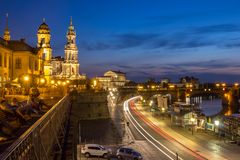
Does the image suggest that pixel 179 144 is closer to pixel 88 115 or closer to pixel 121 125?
pixel 121 125

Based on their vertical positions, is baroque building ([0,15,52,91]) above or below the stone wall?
above

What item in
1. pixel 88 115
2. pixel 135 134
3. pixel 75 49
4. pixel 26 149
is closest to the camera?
pixel 26 149

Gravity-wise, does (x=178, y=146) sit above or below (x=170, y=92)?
below

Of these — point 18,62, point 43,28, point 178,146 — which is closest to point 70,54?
point 43,28

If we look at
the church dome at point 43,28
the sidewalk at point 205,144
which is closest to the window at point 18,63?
the sidewalk at point 205,144

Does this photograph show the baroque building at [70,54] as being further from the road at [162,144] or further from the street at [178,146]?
the street at [178,146]

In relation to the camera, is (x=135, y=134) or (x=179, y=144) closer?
(x=179, y=144)

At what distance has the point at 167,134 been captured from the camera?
2112 inches

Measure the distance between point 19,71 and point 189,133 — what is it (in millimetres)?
29718

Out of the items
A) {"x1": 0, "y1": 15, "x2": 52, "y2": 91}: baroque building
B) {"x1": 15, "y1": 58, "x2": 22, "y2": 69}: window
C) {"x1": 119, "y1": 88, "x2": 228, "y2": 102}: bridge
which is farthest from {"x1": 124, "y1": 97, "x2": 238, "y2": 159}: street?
{"x1": 119, "y1": 88, "x2": 228, "y2": 102}: bridge

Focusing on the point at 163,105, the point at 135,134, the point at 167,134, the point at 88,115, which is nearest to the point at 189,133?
the point at 167,134

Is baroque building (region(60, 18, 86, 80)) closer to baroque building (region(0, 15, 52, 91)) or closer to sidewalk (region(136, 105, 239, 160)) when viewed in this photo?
baroque building (region(0, 15, 52, 91))

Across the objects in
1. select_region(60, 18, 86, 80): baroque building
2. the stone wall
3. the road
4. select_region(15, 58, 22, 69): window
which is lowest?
the road

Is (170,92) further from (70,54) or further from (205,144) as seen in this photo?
(205,144)
